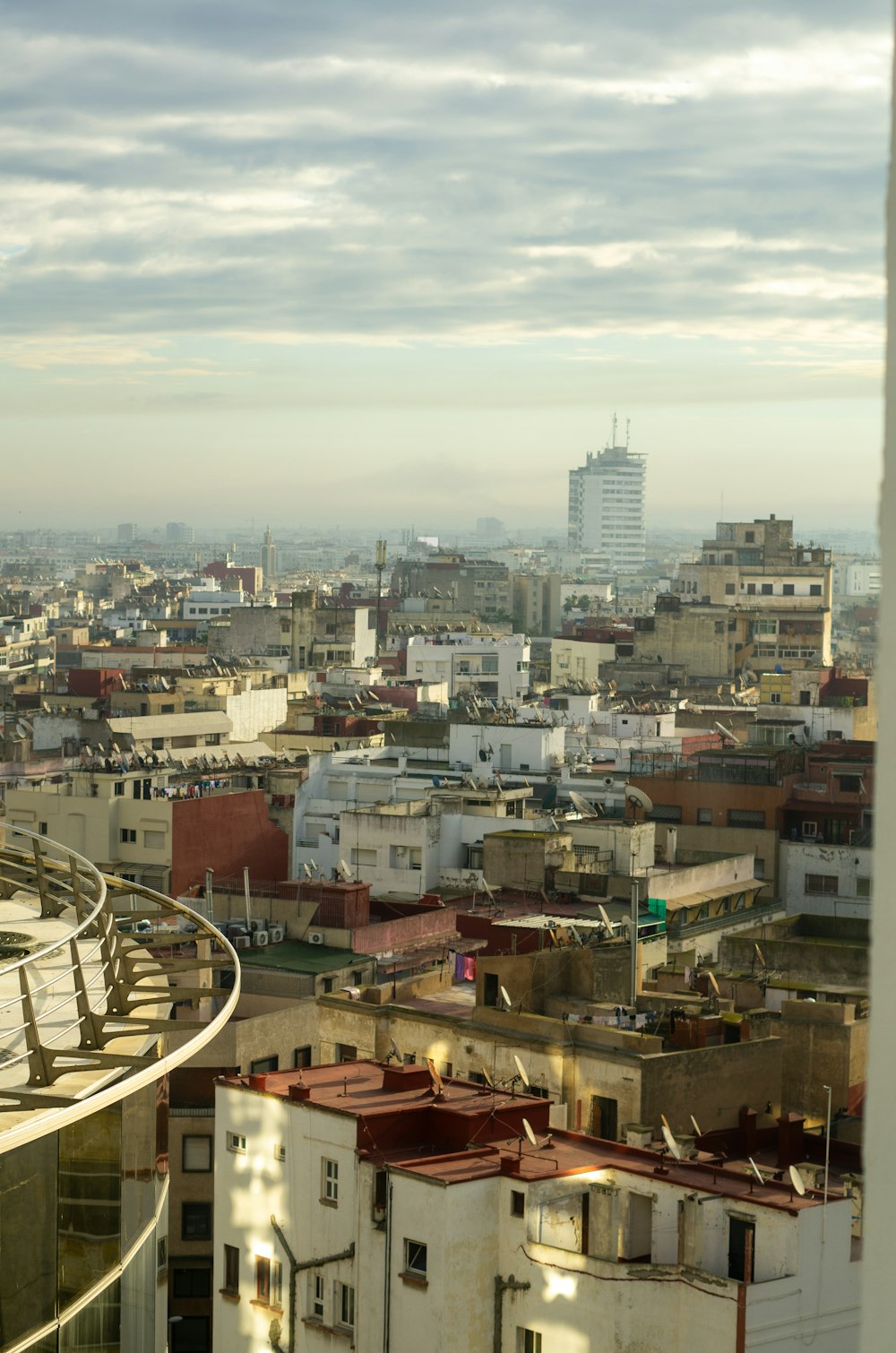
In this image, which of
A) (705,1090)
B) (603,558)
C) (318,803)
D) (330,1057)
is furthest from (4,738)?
(603,558)

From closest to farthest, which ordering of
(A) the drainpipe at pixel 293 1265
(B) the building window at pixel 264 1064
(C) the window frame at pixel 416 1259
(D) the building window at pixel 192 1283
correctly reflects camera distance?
(C) the window frame at pixel 416 1259 → (A) the drainpipe at pixel 293 1265 → (D) the building window at pixel 192 1283 → (B) the building window at pixel 264 1064

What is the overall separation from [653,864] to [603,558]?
163 m

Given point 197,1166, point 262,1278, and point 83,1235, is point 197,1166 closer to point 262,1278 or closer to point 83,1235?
point 262,1278

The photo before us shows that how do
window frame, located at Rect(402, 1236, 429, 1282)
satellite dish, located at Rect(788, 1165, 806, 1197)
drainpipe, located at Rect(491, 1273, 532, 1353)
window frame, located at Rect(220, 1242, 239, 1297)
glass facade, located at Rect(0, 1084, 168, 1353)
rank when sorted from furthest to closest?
window frame, located at Rect(220, 1242, 239, 1297), window frame, located at Rect(402, 1236, 429, 1282), drainpipe, located at Rect(491, 1273, 532, 1353), satellite dish, located at Rect(788, 1165, 806, 1197), glass facade, located at Rect(0, 1084, 168, 1353)

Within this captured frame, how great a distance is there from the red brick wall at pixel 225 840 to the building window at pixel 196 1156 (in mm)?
8569

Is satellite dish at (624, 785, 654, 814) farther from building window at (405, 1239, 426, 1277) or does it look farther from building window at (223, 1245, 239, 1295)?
building window at (405, 1239, 426, 1277)

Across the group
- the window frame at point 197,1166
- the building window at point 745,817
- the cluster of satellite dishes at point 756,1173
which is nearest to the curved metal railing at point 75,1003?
the cluster of satellite dishes at point 756,1173

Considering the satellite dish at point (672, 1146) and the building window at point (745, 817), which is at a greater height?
the building window at point (745, 817)

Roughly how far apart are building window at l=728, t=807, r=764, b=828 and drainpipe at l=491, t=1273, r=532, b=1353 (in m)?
14.3

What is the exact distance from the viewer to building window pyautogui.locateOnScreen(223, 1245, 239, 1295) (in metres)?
12.1

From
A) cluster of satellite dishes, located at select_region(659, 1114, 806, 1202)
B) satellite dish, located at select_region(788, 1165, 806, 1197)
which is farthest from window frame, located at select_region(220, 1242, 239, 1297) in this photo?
satellite dish, located at select_region(788, 1165, 806, 1197)

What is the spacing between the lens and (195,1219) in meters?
13.5

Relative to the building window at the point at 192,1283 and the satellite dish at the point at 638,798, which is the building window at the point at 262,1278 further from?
the satellite dish at the point at 638,798

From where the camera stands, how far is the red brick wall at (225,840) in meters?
22.7
